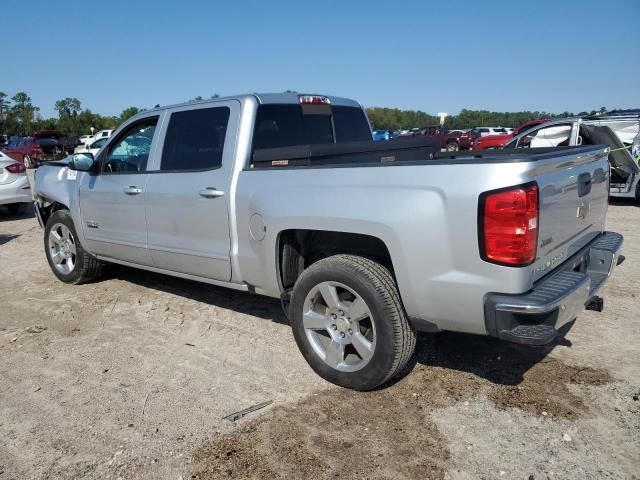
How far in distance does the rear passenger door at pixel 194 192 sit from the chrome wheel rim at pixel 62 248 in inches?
67.0

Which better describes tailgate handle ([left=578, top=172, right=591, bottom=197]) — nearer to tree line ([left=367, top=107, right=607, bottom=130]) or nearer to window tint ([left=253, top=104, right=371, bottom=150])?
window tint ([left=253, top=104, right=371, bottom=150])

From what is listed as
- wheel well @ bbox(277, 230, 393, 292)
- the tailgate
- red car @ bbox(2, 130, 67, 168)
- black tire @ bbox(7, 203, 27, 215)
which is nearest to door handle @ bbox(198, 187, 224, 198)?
wheel well @ bbox(277, 230, 393, 292)

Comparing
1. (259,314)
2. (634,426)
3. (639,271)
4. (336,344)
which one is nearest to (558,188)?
(634,426)

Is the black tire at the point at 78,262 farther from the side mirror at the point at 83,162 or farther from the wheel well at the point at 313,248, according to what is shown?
the wheel well at the point at 313,248

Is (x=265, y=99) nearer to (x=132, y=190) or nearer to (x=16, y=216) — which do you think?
(x=132, y=190)

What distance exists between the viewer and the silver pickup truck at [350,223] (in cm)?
270

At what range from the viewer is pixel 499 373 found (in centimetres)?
360

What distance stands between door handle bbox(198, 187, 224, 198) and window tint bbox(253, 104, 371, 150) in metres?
0.43

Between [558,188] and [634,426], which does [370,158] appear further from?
[634,426]

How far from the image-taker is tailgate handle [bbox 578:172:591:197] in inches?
128

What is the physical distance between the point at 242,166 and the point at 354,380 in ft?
5.65

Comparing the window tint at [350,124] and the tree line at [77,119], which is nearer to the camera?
the window tint at [350,124]

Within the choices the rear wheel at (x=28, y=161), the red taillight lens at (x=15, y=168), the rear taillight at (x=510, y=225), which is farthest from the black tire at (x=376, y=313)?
the rear wheel at (x=28, y=161)

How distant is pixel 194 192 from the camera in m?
4.12
